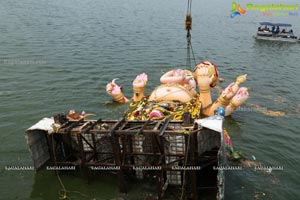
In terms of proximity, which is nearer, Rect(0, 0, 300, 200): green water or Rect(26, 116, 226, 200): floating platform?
Rect(26, 116, 226, 200): floating platform

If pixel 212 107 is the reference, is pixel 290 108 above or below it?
below

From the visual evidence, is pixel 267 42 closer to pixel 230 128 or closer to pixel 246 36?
pixel 246 36

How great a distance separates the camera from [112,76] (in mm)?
22047

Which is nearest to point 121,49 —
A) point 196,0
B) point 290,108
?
point 290,108

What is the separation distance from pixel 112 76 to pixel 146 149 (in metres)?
12.9

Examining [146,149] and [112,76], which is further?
[112,76]

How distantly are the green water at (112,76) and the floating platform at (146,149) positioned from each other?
2.70ft

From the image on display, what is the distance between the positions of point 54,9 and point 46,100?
115 feet

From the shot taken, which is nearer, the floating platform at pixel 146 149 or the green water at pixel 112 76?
the floating platform at pixel 146 149

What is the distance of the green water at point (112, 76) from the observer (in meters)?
10.7

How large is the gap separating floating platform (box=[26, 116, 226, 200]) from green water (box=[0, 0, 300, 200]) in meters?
0.82

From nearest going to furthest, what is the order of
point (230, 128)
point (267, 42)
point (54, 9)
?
1. point (230, 128)
2. point (267, 42)
3. point (54, 9)

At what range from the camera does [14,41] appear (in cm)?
2766

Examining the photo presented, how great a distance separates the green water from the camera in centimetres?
1073
